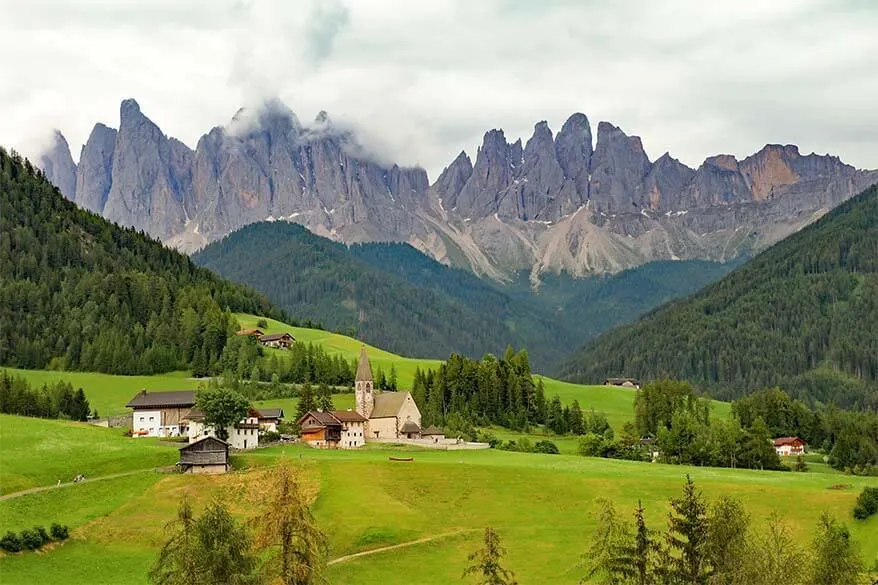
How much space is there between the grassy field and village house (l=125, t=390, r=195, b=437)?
32034 mm

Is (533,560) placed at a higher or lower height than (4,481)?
lower

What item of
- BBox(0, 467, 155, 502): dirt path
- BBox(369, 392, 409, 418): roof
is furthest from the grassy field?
BBox(369, 392, 409, 418): roof

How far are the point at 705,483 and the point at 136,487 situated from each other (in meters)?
57.1

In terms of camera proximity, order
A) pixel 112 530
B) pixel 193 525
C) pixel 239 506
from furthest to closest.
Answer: pixel 239 506 → pixel 112 530 → pixel 193 525

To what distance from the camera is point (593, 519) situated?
8519 cm

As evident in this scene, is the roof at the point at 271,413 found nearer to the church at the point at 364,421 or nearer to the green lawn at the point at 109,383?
the church at the point at 364,421

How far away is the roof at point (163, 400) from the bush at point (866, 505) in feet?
296

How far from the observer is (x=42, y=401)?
134 m

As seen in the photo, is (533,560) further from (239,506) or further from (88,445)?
(88,445)

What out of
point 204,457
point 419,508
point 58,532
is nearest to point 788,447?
point 419,508

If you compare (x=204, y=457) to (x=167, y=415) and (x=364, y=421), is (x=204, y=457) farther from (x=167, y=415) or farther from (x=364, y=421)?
(x=167, y=415)

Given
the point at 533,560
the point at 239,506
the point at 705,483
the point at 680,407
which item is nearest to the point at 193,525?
the point at 533,560

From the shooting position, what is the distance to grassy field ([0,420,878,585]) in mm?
73500

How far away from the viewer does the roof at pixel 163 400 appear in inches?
5344
